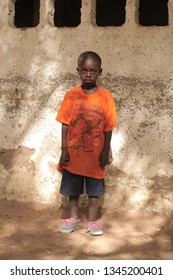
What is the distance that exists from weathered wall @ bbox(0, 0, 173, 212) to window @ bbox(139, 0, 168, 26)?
120 inches

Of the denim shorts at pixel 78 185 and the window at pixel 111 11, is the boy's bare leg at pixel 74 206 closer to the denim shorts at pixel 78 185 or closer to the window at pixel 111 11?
the denim shorts at pixel 78 185

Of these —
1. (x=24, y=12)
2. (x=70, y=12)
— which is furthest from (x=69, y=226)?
(x=70, y=12)

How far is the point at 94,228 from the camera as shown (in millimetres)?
3164

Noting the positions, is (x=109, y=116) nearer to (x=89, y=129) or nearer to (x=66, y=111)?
(x=89, y=129)

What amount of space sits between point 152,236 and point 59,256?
2.69 feet

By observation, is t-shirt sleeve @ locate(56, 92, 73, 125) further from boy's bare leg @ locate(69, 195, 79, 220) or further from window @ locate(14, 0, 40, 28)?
window @ locate(14, 0, 40, 28)

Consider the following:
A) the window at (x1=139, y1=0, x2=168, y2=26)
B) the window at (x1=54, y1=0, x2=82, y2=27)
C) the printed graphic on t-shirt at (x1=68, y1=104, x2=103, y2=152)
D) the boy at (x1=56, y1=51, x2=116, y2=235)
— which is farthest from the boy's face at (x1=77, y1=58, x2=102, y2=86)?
the window at (x1=139, y1=0, x2=168, y2=26)

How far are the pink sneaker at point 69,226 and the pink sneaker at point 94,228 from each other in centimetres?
11

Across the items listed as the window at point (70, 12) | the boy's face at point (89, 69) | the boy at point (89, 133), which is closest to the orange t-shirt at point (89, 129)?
the boy at point (89, 133)

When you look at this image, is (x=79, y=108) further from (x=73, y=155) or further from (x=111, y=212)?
(x=111, y=212)

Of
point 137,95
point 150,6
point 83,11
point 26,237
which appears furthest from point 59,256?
point 150,6

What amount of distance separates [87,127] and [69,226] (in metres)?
0.80

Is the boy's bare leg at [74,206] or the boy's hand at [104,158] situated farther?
the boy's bare leg at [74,206]

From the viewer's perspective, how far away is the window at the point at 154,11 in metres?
6.39
